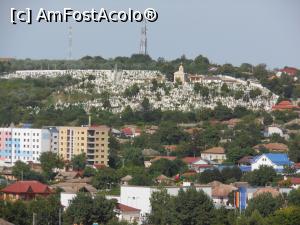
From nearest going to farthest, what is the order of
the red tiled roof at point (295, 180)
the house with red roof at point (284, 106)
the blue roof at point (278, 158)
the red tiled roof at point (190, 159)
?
the red tiled roof at point (295, 180) → the blue roof at point (278, 158) → the red tiled roof at point (190, 159) → the house with red roof at point (284, 106)

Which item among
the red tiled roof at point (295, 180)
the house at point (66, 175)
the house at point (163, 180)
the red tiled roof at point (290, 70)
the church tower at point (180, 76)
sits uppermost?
the red tiled roof at point (290, 70)

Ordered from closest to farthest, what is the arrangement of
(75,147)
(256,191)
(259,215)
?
1. (259,215)
2. (256,191)
3. (75,147)

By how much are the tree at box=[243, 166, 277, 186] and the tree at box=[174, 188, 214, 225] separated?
1381 centimetres

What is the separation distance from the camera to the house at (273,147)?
72.2 metres

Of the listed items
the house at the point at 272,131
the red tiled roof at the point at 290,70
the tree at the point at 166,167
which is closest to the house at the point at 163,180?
the tree at the point at 166,167

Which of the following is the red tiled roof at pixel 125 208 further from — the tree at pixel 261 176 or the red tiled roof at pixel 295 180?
the tree at pixel 261 176

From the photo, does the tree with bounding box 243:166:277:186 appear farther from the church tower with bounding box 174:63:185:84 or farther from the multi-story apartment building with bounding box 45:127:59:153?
the church tower with bounding box 174:63:185:84

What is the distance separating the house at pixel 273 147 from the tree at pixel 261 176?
40.7 feet

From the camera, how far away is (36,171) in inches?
2483

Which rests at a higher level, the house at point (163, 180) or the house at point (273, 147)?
the house at point (273, 147)

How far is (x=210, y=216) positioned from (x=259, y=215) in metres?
1.32

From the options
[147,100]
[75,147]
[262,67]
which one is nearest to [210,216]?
[75,147]

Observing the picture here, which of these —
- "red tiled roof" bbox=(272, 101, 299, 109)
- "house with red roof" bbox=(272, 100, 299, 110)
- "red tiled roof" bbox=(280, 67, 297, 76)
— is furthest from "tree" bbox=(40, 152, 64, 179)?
"red tiled roof" bbox=(280, 67, 297, 76)

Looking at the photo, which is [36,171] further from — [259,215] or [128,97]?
[128,97]
